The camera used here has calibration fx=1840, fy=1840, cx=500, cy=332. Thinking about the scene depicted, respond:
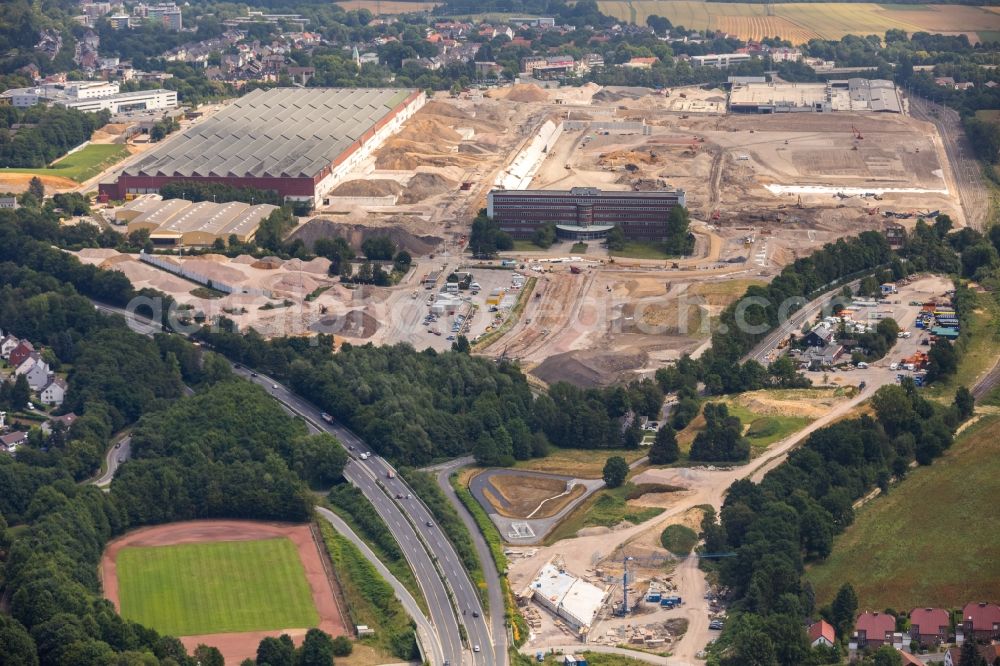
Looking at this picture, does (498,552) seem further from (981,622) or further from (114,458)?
(114,458)

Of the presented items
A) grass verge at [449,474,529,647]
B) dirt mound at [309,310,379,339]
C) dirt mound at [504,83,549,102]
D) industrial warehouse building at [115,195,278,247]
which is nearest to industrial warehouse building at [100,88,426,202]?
industrial warehouse building at [115,195,278,247]

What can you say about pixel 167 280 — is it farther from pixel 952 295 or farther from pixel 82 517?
pixel 952 295

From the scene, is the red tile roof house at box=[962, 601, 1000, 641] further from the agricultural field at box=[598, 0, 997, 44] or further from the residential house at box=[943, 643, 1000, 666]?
the agricultural field at box=[598, 0, 997, 44]

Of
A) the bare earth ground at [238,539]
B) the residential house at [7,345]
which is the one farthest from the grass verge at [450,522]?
the residential house at [7,345]

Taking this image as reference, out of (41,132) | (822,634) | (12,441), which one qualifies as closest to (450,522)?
(822,634)

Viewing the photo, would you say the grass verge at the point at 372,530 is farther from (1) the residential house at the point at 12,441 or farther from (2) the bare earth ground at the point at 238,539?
(1) the residential house at the point at 12,441
